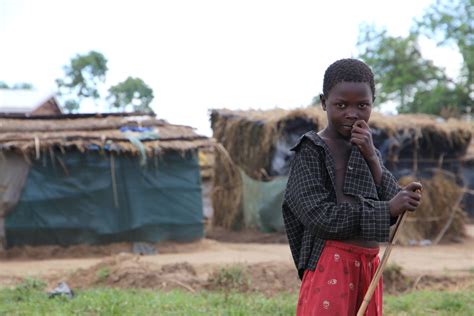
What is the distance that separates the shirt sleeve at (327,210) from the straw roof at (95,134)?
8.30m

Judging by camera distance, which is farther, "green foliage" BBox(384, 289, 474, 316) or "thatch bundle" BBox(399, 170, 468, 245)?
"thatch bundle" BBox(399, 170, 468, 245)

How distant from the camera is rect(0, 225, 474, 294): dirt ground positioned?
6793 mm

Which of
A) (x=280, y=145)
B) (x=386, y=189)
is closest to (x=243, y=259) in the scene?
(x=280, y=145)

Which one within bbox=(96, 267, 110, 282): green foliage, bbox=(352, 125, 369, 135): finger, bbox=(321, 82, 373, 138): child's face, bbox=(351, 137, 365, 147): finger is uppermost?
bbox=(321, 82, 373, 138): child's face

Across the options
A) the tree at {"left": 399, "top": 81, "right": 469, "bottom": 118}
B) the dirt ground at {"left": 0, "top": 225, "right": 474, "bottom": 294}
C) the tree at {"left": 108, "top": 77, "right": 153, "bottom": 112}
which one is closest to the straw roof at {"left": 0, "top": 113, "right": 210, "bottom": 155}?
the dirt ground at {"left": 0, "top": 225, "right": 474, "bottom": 294}

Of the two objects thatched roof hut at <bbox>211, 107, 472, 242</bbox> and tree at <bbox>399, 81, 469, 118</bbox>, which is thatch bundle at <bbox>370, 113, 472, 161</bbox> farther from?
tree at <bbox>399, 81, 469, 118</bbox>

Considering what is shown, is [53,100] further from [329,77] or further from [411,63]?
[329,77]

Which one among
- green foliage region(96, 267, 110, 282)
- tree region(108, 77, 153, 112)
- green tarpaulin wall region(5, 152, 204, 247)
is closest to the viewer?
green foliage region(96, 267, 110, 282)

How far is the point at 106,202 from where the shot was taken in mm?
10773

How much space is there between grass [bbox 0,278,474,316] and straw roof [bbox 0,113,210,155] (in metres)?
4.55

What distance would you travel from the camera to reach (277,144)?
12914 mm

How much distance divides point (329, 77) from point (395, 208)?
20.1 inches

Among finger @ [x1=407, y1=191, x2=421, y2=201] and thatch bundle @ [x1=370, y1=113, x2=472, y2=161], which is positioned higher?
finger @ [x1=407, y1=191, x2=421, y2=201]

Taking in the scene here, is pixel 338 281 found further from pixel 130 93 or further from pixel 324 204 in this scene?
pixel 130 93
